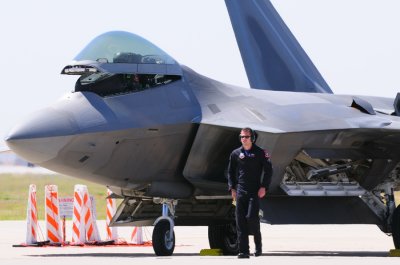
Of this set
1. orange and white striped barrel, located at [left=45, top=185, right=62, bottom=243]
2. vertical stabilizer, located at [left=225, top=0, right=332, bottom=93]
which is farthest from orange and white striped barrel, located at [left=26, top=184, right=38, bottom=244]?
vertical stabilizer, located at [left=225, top=0, right=332, bottom=93]

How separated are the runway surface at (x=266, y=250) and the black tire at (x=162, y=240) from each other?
31 centimetres

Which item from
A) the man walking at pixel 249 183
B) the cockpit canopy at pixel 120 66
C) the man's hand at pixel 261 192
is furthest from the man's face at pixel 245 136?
the cockpit canopy at pixel 120 66

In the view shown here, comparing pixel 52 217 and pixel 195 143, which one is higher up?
pixel 195 143

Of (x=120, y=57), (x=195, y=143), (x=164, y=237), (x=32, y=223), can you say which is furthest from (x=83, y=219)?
(x=120, y=57)

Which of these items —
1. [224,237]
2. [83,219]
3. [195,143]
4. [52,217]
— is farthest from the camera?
[52,217]

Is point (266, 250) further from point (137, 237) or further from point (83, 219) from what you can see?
point (83, 219)

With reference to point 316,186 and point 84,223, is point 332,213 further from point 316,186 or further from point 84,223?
point 84,223

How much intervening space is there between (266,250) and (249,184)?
18.2 feet

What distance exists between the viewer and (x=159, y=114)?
16656mm

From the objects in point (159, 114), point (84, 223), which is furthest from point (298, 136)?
point (84, 223)

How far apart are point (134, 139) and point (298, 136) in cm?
236

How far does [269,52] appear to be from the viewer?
23.2m

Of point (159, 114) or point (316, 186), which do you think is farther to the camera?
point (316, 186)

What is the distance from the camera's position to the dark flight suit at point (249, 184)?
49.6 feet
